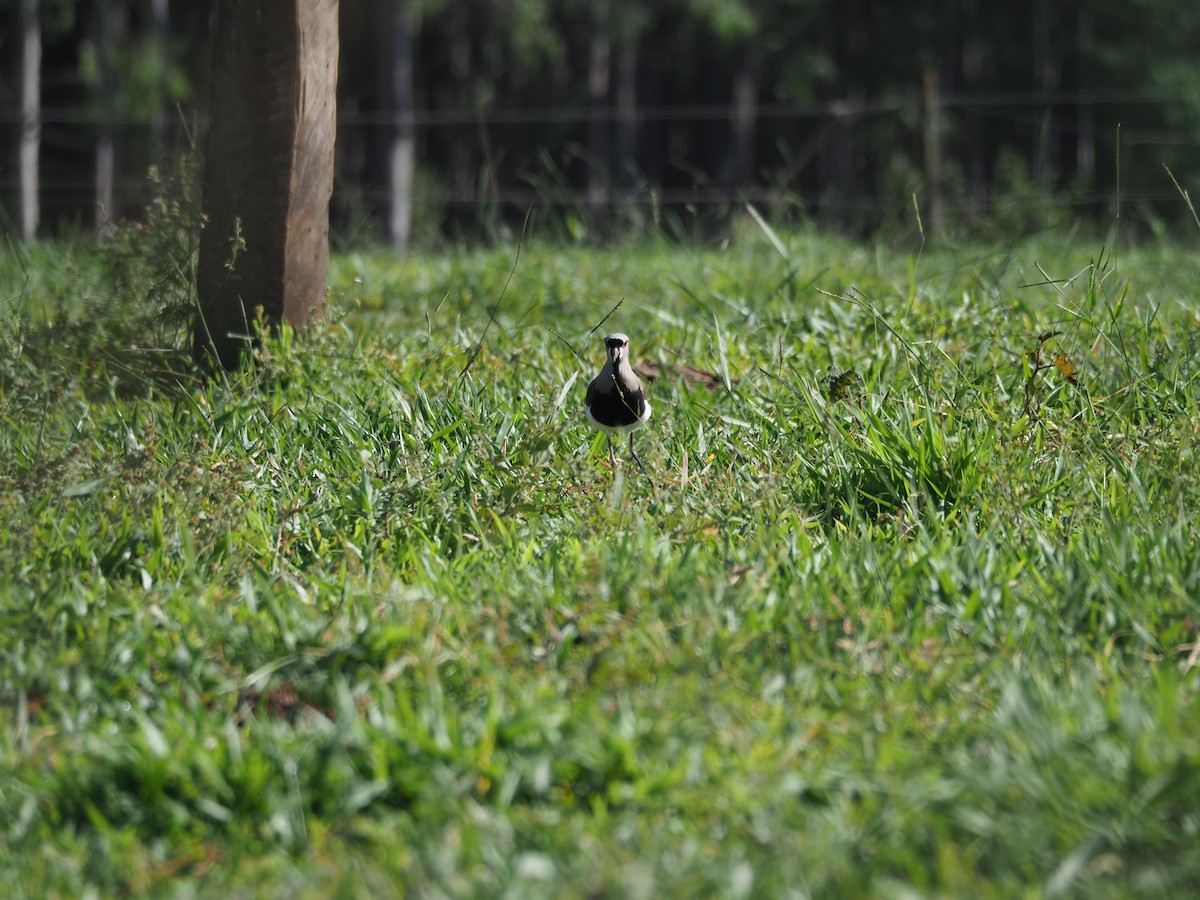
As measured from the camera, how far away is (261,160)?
401 centimetres

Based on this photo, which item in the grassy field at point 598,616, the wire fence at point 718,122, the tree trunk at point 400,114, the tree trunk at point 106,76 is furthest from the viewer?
the tree trunk at point 400,114

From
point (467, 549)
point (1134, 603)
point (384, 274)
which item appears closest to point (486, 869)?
point (467, 549)

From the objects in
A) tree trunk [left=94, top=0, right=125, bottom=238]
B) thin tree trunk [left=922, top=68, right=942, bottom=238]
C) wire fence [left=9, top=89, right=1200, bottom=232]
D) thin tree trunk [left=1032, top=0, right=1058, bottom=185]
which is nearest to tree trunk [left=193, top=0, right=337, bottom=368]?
wire fence [left=9, top=89, right=1200, bottom=232]

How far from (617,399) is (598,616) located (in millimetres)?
1005

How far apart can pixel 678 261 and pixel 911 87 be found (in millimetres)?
25632

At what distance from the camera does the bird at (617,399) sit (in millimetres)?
3318

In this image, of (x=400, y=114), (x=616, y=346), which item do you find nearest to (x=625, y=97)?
(x=400, y=114)

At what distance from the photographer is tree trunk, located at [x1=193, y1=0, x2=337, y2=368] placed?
3945mm

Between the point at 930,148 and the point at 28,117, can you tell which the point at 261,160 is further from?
the point at 28,117

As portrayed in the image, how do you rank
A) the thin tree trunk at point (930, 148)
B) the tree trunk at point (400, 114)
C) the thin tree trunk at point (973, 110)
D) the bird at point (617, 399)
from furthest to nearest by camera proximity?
the thin tree trunk at point (973, 110) < the tree trunk at point (400, 114) < the thin tree trunk at point (930, 148) < the bird at point (617, 399)

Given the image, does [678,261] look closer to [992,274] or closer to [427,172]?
[992,274]

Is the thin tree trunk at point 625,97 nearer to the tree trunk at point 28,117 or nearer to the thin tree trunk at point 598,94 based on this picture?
the thin tree trunk at point 598,94

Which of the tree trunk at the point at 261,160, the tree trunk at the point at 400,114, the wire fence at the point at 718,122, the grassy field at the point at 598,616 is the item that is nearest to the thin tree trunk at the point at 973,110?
the wire fence at the point at 718,122

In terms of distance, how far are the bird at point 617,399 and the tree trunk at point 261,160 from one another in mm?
1312
